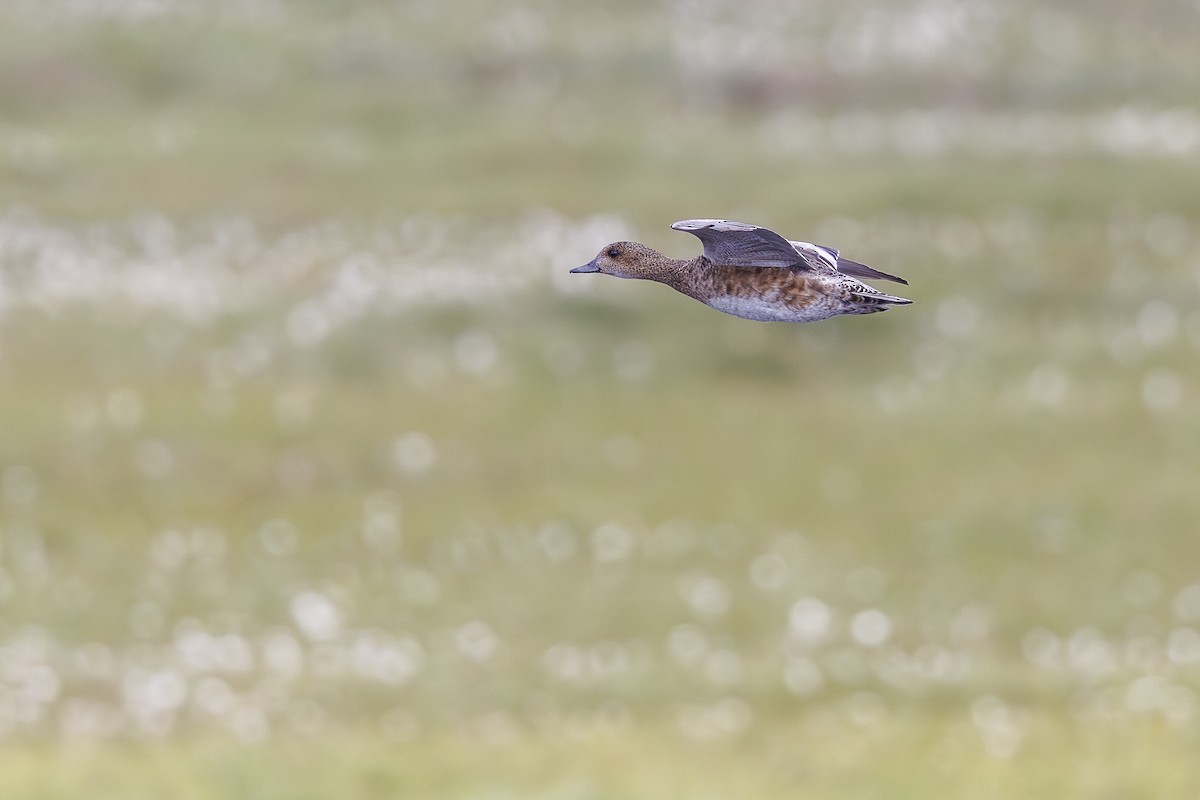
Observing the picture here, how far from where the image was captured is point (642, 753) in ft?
53.2

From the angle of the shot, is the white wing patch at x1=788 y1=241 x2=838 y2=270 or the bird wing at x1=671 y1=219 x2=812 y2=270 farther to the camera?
the white wing patch at x1=788 y1=241 x2=838 y2=270

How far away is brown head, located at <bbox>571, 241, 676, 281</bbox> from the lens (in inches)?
155

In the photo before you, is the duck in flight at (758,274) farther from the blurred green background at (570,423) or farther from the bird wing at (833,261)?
the blurred green background at (570,423)

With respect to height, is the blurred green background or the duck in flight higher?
the blurred green background

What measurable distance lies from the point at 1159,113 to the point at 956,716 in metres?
29.0

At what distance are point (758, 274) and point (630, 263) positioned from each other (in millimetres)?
388

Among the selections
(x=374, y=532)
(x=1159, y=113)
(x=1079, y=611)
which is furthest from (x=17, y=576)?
(x=1159, y=113)

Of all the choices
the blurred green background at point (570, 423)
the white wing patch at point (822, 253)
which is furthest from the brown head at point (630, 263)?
the blurred green background at point (570, 423)

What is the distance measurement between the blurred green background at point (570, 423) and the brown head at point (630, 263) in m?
9.86

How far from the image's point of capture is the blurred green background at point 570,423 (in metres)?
20.0

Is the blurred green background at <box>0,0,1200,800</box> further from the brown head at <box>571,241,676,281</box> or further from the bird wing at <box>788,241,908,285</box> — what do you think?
the bird wing at <box>788,241,908,285</box>

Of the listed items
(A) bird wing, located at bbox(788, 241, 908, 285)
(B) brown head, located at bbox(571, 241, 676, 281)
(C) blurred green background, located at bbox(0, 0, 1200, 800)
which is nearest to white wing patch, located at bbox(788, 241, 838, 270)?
(A) bird wing, located at bbox(788, 241, 908, 285)

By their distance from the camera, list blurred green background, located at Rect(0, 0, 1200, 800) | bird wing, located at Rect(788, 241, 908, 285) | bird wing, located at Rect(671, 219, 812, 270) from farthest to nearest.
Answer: blurred green background, located at Rect(0, 0, 1200, 800)
bird wing, located at Rect(788, 241, 908, 285)
bird wing, located at Rect(671, 219, 812, 270)

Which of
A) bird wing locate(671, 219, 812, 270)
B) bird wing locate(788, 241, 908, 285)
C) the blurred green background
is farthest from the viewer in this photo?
the blurred green background
